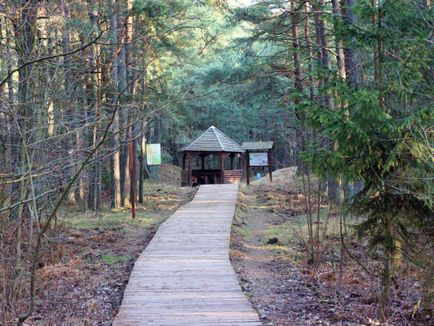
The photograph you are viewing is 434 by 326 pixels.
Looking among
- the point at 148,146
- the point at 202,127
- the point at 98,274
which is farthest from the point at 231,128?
the point at 98,274

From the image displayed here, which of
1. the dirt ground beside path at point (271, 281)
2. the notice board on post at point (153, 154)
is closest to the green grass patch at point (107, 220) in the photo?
the dirt ground beside path at point (271, 281)

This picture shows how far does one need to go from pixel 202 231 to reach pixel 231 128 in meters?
32.5

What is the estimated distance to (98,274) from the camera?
7879 millimetres

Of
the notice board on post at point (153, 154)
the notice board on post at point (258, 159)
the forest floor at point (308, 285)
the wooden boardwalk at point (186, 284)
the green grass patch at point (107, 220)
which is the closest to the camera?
the wooden boardwalk at point (186, 284)

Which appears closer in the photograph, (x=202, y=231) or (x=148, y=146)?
(x=202, y=231)

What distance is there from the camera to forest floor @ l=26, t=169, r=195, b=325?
5.86m

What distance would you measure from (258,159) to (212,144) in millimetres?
3176

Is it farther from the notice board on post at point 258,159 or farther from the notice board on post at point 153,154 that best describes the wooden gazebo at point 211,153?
the notice board on post at point 153,154

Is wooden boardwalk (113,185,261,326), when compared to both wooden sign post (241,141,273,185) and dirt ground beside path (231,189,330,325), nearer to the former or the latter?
dirt ground beside path (231,189,330,325)

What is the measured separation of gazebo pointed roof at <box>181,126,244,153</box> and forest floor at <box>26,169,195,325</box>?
13318mm

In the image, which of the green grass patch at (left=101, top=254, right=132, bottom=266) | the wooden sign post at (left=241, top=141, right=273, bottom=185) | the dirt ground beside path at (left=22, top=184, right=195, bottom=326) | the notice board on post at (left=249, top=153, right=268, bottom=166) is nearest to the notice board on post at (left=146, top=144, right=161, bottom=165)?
the dirt ground beside path at (left=22, top=184, right=195, bottom=326)

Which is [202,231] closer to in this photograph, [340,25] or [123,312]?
[123,312]

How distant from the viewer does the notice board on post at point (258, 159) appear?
1021 inches

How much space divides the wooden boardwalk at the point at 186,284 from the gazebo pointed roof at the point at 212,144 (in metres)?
15.9
